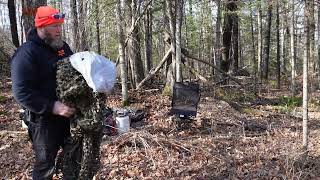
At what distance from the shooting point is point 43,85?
3.61 meters

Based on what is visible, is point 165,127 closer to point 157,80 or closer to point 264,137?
point 264,137

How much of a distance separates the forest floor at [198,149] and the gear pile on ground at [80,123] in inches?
53.0

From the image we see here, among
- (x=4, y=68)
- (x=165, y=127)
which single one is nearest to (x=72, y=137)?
(x=165, y=127)

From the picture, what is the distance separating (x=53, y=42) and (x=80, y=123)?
816 millimetres

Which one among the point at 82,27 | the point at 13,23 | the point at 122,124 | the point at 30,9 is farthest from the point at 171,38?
the point at 13,23

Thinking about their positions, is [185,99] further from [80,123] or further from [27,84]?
[27,84]

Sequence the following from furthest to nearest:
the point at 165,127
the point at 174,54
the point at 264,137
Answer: the point at 174,54
the point at 165,127
the point at 264,137

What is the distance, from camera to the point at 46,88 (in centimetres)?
362

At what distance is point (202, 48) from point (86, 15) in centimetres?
2314

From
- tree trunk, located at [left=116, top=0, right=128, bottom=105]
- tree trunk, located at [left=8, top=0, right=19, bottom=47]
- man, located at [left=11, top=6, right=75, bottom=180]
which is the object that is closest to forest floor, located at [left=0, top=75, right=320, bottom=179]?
tree trunk, located at [left=116, top=0, right=128, bottom=105]

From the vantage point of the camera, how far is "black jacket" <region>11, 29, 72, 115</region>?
3448 mm

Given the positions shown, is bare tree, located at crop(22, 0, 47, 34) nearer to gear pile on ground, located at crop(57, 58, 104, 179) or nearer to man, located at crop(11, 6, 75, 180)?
man, located at crop(11, 6, 75, 180)

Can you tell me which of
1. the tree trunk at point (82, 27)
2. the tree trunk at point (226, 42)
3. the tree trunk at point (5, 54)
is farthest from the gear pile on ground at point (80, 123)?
the tree trunk at point (5, 54)

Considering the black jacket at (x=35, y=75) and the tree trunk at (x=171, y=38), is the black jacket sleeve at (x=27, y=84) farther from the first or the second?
the tree trunk at (x=171, y=38)
